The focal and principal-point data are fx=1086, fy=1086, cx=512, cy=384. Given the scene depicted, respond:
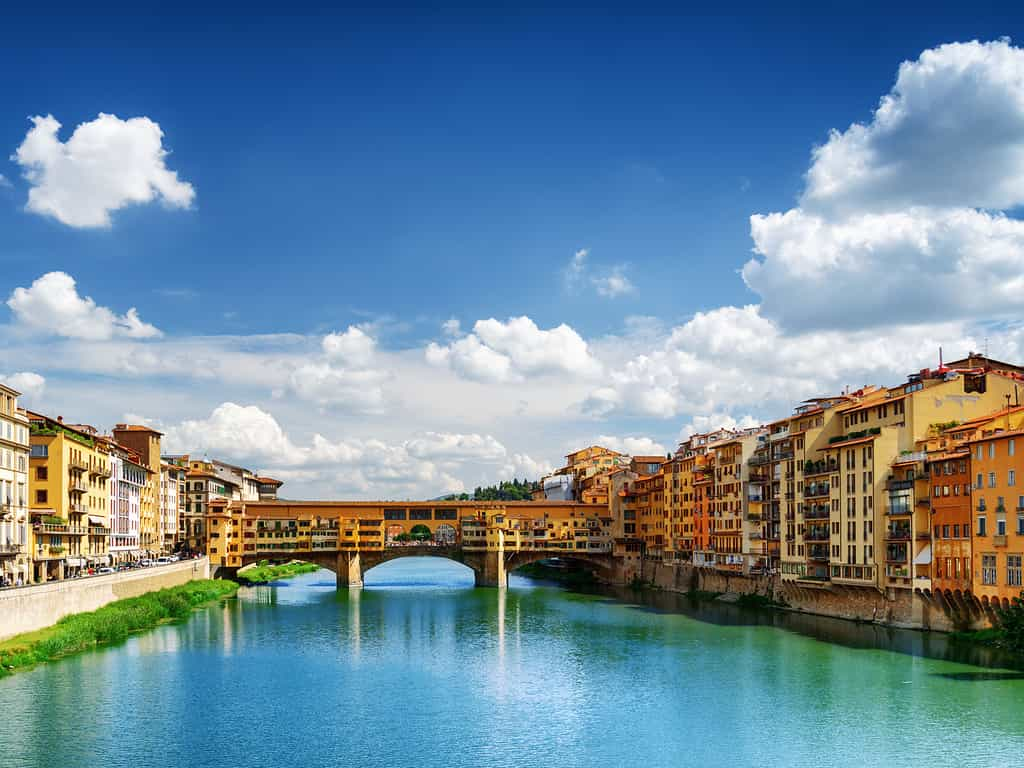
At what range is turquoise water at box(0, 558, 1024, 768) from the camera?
3753 centimetres

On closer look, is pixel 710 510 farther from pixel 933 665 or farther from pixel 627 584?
pixel 933 665

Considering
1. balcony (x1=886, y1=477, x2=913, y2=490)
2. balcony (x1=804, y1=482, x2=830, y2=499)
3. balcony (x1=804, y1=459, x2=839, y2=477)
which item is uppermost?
balcony (x1=804, y1=459, x2=839, y2=477)

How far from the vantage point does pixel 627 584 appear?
112m

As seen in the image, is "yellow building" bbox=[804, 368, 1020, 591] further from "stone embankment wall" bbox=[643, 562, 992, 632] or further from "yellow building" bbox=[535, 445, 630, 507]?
"yellow building" bbox=[535, 445, 630, 507]

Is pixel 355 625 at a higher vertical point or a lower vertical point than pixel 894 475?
lower

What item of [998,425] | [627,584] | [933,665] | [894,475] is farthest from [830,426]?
[627,584]

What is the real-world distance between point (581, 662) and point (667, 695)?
402 inches

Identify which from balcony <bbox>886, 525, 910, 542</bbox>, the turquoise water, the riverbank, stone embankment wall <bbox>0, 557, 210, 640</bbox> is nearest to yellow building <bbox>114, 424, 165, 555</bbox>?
stone embankment wall <bbox>0, 557, 210, 640</bbox>

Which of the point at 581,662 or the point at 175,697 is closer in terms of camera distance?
the point at 175,697

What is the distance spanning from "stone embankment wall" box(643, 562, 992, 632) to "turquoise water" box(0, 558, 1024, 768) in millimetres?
2261

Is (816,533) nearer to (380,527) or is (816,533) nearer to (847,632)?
(847,632)

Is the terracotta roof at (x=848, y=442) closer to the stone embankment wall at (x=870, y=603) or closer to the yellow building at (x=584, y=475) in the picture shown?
the stone embankment wall at (x=870, y=603)

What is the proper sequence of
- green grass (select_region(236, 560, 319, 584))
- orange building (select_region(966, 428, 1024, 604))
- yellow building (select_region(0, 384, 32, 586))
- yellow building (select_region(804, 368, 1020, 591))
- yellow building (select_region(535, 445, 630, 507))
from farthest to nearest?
yellow building (select_region(535, 445, 630, 507)) < green grass (select_region(236, 560, 319, 584)) < yellow building (select_region(804, 368, 1020, 591)) < yellow building (select_region(0, 384, 32, 586)) < orange building (select_region(966, 428, 1024, 604))

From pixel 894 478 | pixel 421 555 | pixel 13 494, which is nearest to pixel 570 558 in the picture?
pixel 421 555
